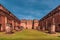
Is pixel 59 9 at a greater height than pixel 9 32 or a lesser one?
greater

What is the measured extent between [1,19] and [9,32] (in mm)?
10377

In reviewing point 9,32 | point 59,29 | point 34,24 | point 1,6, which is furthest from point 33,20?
point 9,32

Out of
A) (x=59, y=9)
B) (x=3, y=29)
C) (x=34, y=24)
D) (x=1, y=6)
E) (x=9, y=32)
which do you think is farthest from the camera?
(x=34, y=24)

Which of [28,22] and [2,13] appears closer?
[2,13]

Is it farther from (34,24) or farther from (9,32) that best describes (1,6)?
(34,24)

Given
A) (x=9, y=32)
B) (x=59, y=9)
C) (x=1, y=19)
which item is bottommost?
(x=9, y=32)

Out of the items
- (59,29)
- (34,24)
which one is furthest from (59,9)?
(34,24)

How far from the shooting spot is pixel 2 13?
35.9m

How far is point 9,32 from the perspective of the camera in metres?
26.4

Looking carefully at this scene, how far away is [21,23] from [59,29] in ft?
138

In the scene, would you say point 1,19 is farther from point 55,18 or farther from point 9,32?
point 55,18

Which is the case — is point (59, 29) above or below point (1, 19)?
below

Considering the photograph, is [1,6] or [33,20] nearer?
[1,6]

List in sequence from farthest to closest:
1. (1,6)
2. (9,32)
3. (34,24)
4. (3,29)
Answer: (34,24) → (1,6) → (3,29) → (9,32)
